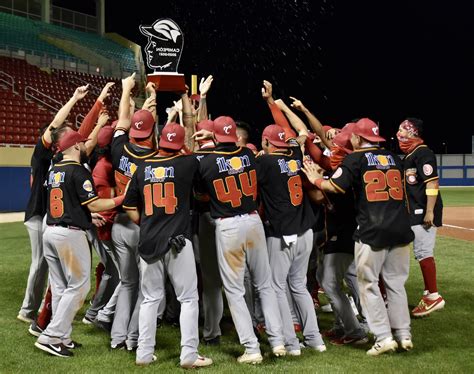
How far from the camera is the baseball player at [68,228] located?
542 centimetres

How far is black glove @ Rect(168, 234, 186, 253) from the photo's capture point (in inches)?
199

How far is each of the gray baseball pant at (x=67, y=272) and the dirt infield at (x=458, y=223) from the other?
11113 mm

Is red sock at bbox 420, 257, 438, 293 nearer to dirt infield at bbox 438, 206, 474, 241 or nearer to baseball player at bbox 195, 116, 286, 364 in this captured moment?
baseball player at bbox 195, 116, 286, 364

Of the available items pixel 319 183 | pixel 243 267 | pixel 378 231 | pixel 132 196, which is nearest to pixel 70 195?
pixel 132 196

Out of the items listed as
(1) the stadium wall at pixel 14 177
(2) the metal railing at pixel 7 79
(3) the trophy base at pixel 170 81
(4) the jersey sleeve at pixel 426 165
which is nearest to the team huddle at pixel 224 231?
(3) the trophy base at pixel 170 81

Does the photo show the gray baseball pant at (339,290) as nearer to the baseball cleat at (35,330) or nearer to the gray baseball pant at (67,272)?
the gray baseball pant at (67,272)

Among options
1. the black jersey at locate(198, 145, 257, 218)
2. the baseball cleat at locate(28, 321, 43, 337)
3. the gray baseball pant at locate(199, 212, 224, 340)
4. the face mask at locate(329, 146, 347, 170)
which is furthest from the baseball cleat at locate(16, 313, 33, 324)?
the face mask at locate(329, 146, 347, 170)

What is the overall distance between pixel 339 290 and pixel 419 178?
232 centimetres

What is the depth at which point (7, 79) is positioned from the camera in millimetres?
25453

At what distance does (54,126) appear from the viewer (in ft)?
19.9

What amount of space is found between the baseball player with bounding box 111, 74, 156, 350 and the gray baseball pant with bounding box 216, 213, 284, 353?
0.94 m

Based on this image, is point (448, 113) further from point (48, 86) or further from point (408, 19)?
point (48, 86)

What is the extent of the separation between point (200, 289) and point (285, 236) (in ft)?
5.86

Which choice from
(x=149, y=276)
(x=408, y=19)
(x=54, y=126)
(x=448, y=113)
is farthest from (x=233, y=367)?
(x=448, y=113)
